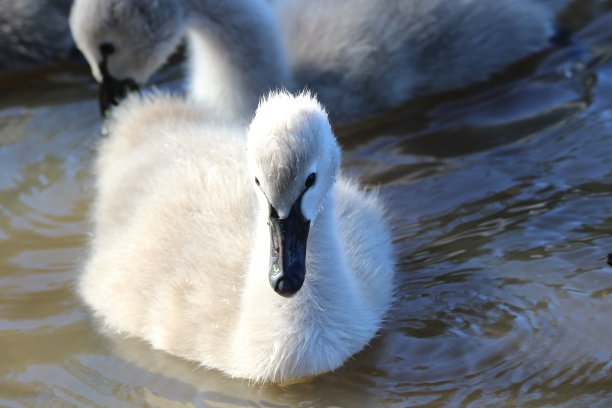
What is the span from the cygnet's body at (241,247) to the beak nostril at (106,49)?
72 centimetres

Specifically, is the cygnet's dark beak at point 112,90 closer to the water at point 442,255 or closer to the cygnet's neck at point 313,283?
the water at point 442,255

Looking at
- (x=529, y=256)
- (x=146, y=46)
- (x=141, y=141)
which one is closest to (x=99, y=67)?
(x=146, y=46)

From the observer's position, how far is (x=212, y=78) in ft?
17.3

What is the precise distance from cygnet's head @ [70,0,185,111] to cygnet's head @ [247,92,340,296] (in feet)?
6.30

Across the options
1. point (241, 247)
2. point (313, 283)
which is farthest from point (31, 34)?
point (313, 283)

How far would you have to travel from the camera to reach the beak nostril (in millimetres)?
5086

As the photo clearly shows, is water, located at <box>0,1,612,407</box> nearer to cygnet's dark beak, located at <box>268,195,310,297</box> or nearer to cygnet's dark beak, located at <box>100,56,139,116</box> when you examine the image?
cygnet's dark beak, located at <box>100,56,139,116</box>

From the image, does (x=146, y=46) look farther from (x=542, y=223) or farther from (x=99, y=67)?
(x=542, y=223)

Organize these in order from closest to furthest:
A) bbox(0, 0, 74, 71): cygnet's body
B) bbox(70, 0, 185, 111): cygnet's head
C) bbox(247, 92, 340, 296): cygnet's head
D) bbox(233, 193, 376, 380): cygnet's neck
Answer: bbox(247, 92, 340, 296): cygnet's head, bbox(233, 193, 376, 380): cygnet's neck, bbox(70, 0, 185, 111): cygnet's head, bbox(0, 0, 74, 71): cygnet's body

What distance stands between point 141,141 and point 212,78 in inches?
35.0

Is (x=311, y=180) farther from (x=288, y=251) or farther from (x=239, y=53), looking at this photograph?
(x=239, y=53)

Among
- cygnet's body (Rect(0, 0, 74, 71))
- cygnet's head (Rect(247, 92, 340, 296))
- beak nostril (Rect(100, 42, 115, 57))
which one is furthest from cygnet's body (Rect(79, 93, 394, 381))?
cygnet's body (Rect(0, 0, 74, 71))

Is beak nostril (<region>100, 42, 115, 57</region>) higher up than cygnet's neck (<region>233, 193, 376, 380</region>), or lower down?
higher up

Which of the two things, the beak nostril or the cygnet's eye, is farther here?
the beak nostril
